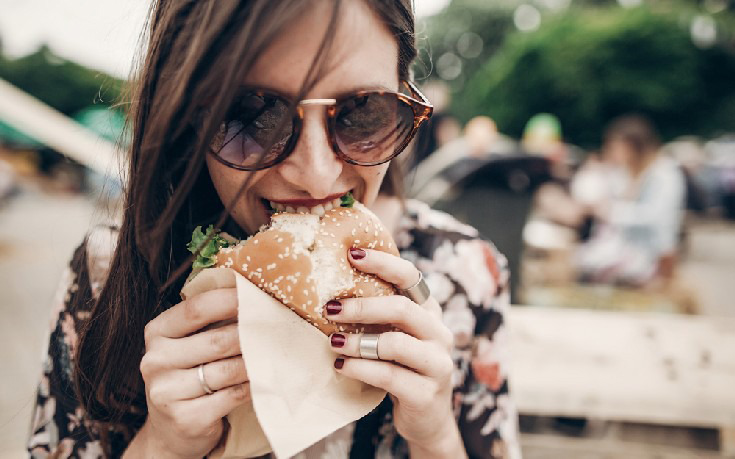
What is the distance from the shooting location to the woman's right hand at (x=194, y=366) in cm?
108

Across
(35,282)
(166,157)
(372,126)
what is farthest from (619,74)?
(166,157)

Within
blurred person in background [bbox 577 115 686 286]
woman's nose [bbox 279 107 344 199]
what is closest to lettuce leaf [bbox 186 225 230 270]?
woman's nose [bbox 279 107 344 199]

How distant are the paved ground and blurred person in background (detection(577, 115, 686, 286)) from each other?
58cm

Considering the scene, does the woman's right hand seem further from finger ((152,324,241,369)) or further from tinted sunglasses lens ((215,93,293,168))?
tinted sunglasses lens ((215,93,293,168))

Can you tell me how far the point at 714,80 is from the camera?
800 inches

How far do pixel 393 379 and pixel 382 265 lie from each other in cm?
25

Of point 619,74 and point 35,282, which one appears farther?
point 619,74

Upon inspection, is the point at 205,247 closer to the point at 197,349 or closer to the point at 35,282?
the point at 197,349

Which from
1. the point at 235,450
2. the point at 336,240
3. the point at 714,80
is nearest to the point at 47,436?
the point at 235,450

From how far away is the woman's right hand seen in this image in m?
1.08

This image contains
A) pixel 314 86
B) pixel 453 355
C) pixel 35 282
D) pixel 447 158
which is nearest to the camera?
pixel 314 86

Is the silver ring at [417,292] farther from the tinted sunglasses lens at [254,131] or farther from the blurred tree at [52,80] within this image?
the blurred tree at [52,80]

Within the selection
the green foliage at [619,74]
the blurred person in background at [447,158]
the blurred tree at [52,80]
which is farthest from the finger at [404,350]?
the blurred tree at [52,80]

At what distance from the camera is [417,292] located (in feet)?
4.11
